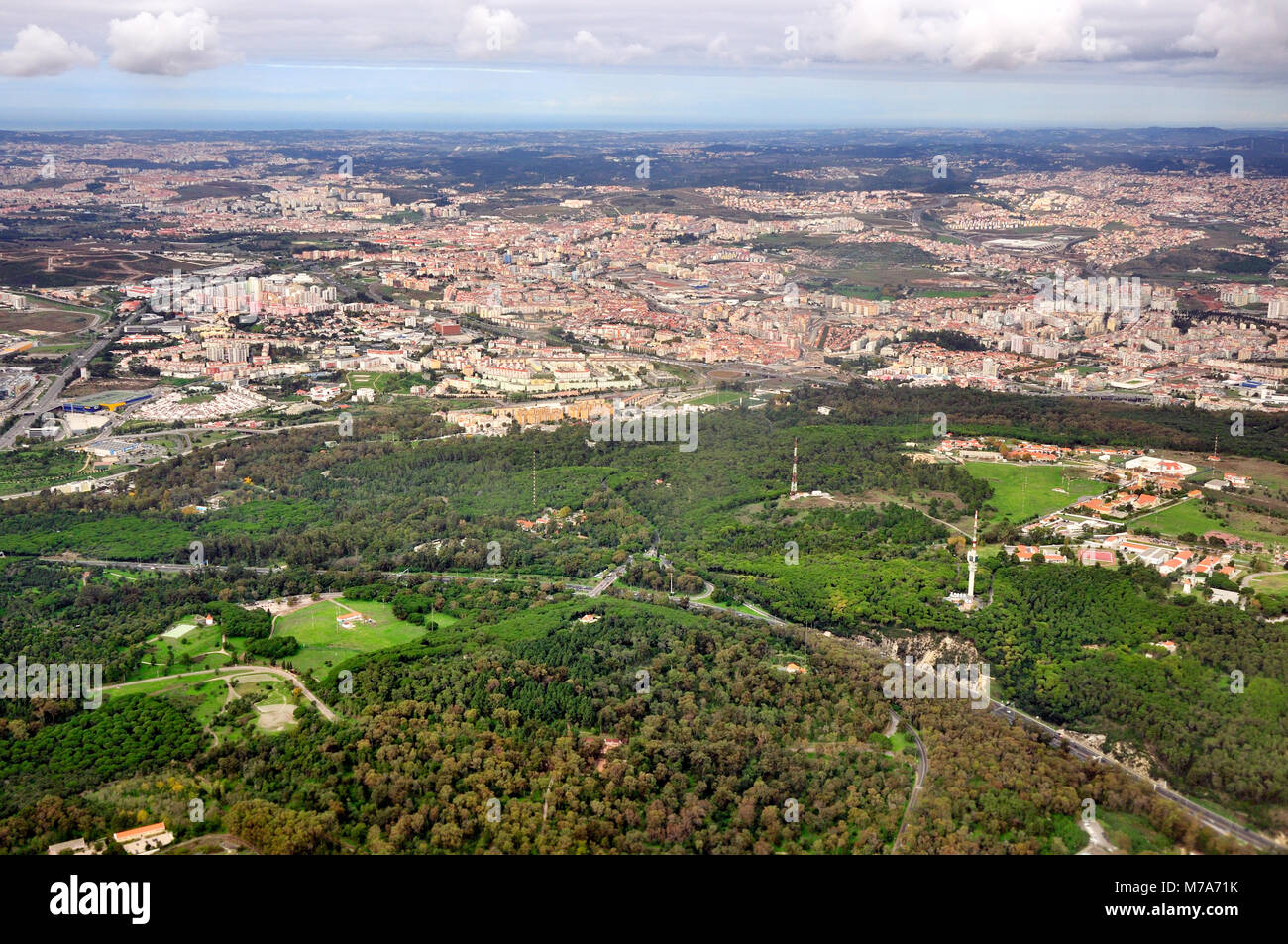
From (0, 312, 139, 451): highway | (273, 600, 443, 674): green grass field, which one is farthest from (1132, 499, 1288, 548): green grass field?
(0, 312, 139, 451): highway

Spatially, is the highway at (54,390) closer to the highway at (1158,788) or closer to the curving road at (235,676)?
the curving road at (235,676)

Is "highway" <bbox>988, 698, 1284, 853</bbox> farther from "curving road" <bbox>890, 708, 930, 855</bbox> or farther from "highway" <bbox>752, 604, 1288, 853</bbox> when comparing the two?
"curving road" <bbox>890, 708, 930, 855</bbox>

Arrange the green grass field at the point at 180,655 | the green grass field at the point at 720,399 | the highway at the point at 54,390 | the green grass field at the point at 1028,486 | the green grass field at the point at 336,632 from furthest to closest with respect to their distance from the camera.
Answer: the green grass field at the point at 720,399 → the highway at the point at 54,390 → the green grass field at the point at 1028,486 → the green grass field at the point at 336,632 → the green grass field at the point at 180,655

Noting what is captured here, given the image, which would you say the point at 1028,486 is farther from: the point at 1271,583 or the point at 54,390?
the point at 54,390

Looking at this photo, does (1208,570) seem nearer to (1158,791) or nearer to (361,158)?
(1158,791)

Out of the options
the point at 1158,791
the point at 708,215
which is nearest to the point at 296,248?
the point at 708,215

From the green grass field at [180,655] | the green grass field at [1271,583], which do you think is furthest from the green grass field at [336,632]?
the green grass field at [1271,583]

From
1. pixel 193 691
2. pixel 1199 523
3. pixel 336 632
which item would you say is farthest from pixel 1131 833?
pixel 193 691
